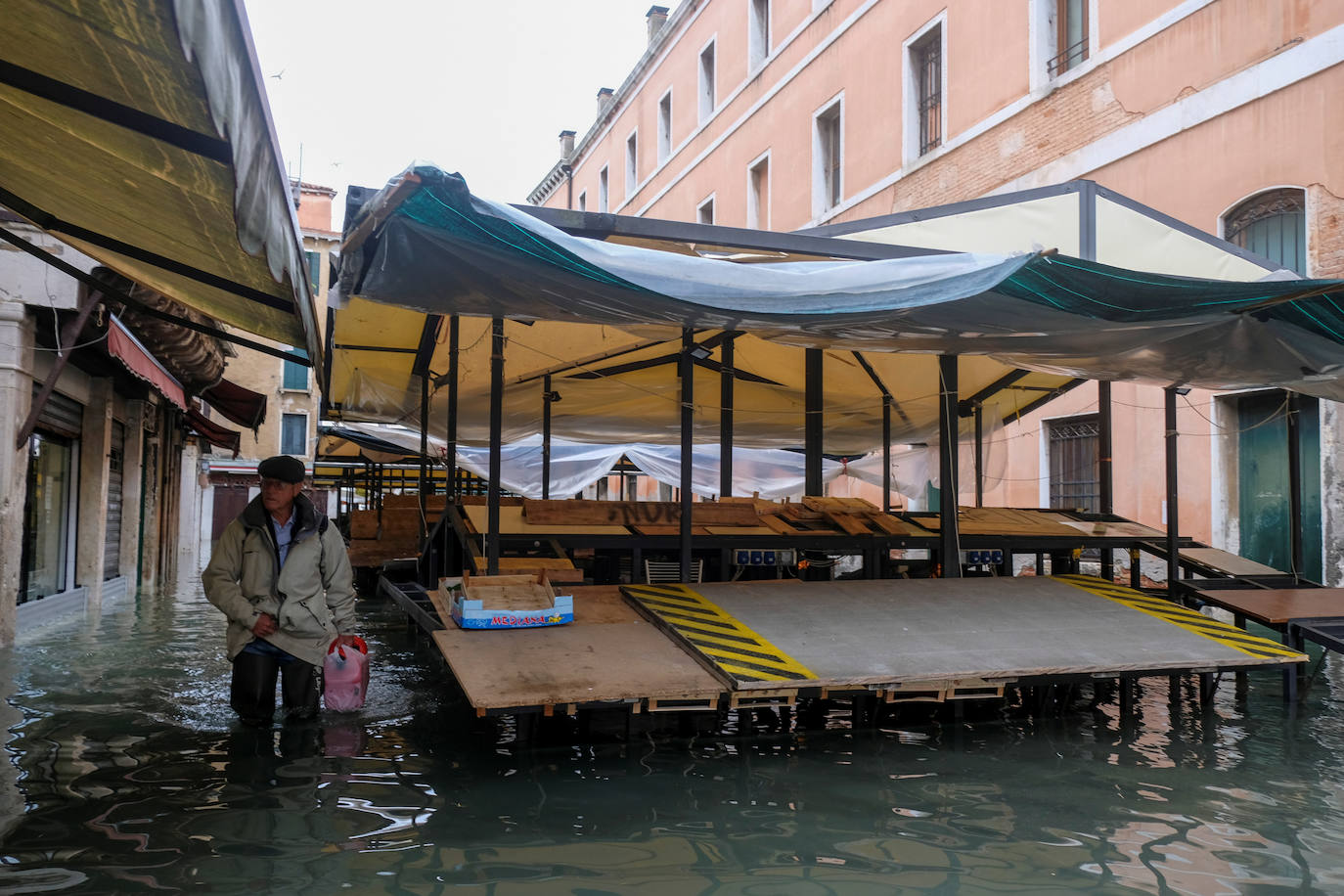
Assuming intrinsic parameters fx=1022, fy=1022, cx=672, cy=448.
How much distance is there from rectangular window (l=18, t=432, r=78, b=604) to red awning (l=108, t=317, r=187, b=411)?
3.61 ft

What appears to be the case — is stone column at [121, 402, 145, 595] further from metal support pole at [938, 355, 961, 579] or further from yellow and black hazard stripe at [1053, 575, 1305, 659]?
yellow and black hazard stripe at [1053, 575, 1305, 659]

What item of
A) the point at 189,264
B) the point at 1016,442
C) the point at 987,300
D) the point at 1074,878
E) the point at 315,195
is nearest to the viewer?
the point at 1074,878

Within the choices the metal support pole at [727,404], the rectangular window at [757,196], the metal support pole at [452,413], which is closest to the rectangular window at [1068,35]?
the metal support pole at [727,404]

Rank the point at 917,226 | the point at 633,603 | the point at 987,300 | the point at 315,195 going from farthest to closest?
the point at 315,195
the point at 917,226
the point at 633,603
the point at 987,300

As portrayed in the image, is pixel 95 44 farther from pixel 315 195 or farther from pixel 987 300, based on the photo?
pixel 315 195

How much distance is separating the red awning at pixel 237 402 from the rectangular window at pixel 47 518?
4562mm

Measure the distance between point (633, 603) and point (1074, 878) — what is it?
338 centimetres

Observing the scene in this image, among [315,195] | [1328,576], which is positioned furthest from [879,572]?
[315,195]

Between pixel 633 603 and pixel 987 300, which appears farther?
pixel 633 603

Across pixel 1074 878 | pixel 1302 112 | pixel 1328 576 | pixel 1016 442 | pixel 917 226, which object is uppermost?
pixel 1302 112

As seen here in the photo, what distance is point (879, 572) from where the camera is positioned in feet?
26.5

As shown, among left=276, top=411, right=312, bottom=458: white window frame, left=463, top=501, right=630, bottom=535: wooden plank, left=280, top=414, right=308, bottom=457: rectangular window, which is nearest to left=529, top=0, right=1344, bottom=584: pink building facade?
left=463, top=501, right=630, bottom=535: wooden plank

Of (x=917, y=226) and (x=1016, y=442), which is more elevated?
(x=917, y=226)

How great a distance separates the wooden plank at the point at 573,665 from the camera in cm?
480
